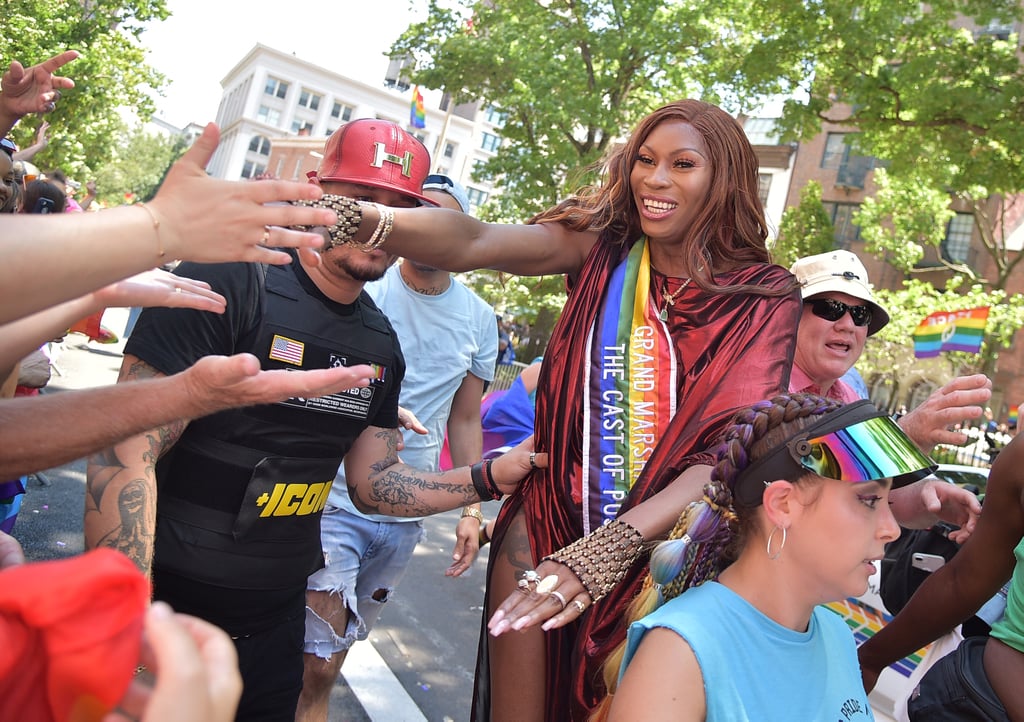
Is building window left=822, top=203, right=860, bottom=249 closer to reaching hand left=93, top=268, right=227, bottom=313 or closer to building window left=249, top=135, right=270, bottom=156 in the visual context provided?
reaching hand left=93, top=268, right=227, bottom=313

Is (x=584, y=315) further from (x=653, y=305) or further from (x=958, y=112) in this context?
(x=958, y=112)

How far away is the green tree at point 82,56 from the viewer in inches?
576

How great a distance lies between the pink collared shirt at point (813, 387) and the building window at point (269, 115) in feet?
349

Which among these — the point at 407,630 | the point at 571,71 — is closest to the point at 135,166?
the point at 571,71

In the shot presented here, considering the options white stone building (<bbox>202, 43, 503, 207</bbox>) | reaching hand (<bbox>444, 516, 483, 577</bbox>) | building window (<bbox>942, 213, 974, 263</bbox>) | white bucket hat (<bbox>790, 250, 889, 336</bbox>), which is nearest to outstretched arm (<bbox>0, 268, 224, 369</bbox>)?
reaching hand (<bbox>444, 516, 483, 577</bbox>)

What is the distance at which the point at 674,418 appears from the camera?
7.68 feet

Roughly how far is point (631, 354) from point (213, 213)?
1.38 m

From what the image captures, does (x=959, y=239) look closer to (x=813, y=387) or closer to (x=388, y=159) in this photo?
(x=813, y=387)

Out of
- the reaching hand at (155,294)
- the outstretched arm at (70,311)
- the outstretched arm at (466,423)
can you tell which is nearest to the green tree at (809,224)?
the outstretched arm at (466,423)

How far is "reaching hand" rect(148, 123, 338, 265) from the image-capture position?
4.15ft

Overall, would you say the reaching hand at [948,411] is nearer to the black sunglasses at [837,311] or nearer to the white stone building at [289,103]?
the black sunglasses at [837,311]

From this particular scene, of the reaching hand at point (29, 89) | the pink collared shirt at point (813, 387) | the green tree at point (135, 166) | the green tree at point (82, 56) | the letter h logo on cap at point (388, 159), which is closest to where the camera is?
the letter h logo on cap at point (388, 159)

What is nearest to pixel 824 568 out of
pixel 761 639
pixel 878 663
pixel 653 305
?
pixel 761 639

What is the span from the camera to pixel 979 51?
405 inches
